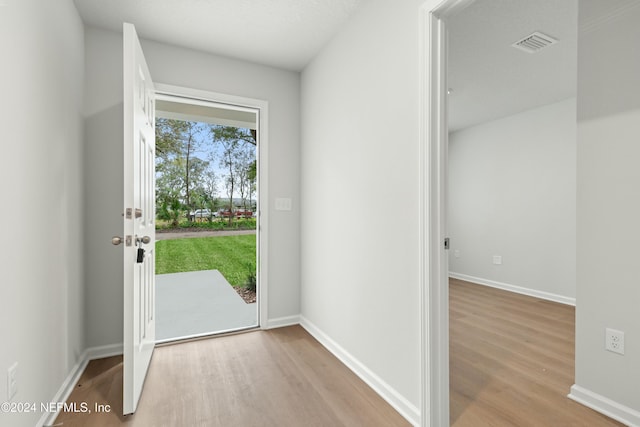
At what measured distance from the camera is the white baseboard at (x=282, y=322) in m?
2.95

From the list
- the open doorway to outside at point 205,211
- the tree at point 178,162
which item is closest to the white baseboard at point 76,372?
the open doorway to outside at point 205,211

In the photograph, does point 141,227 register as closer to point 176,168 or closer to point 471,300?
point 176,168

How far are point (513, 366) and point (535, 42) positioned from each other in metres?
2.45

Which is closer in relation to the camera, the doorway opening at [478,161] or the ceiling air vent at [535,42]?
the doorway opening at [478,161]

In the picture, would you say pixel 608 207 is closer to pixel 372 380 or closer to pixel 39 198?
pixel 372 380

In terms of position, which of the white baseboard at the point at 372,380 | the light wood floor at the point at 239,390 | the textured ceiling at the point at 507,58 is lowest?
the light wood floor at the point at 239,390

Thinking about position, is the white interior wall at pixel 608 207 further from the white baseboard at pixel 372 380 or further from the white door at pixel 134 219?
the white door at pixel 134 219

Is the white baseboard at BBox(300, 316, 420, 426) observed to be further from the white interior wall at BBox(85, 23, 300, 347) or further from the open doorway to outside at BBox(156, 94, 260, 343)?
the open doorway to outside at BBox(156, 94, 260, 343)

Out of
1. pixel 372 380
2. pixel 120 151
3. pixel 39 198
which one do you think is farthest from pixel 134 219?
pixel 372 380

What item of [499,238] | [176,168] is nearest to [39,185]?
[176,168]

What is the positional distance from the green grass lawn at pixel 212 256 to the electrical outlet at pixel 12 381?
3657mm

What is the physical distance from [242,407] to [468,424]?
1.18 m

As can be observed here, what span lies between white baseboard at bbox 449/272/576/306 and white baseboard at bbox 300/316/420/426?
10.3 ft

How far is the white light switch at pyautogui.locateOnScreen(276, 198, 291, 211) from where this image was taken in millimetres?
2998
